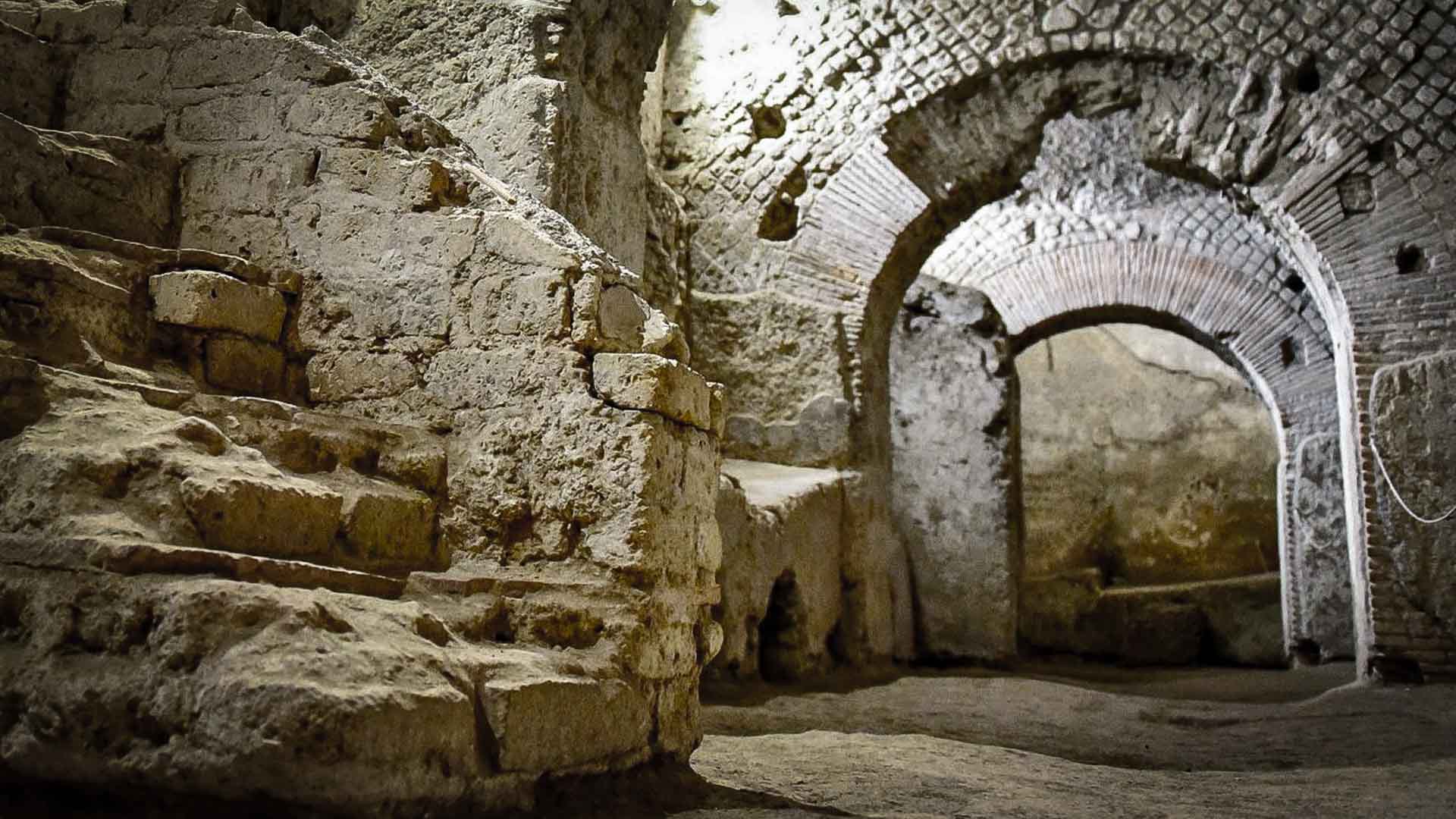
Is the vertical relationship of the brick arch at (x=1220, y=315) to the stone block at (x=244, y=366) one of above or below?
above

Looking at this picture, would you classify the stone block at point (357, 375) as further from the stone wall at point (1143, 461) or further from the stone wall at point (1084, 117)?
the stone wall at point (1143, 461)

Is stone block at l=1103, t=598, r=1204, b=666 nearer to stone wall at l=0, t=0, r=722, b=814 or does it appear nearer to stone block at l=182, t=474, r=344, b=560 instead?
stone wall at l=0, t=0, r=722, b=814

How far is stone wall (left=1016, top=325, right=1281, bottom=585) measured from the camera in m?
13.0

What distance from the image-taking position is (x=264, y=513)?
212 cm

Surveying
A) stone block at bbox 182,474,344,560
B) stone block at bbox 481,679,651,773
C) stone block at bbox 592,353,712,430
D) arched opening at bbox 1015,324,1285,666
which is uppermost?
arched opening at bbox 1015,324,1285,666

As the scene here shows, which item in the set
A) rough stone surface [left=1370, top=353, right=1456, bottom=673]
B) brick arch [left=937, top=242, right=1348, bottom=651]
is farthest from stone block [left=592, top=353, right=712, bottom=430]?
brick arch [left=937, top=242, right=1348, bottom=651]

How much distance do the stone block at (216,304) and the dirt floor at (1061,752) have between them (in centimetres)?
140

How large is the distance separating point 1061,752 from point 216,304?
125 inches

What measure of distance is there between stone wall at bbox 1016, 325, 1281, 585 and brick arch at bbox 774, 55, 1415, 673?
6526 millimetres

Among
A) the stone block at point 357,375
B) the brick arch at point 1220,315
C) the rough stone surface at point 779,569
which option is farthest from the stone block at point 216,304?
the brick arch at point 1220,315

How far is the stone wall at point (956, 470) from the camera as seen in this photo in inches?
294

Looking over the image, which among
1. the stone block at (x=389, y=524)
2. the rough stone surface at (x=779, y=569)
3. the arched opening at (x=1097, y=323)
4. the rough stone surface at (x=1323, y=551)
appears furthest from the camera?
the rough stone surface at (x=1323, y=551)

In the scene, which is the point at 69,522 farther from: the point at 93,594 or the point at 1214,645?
the point at 1214,645

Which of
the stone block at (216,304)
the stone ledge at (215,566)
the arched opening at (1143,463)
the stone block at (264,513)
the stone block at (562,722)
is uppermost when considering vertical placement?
the arched opening at (1143,463)
